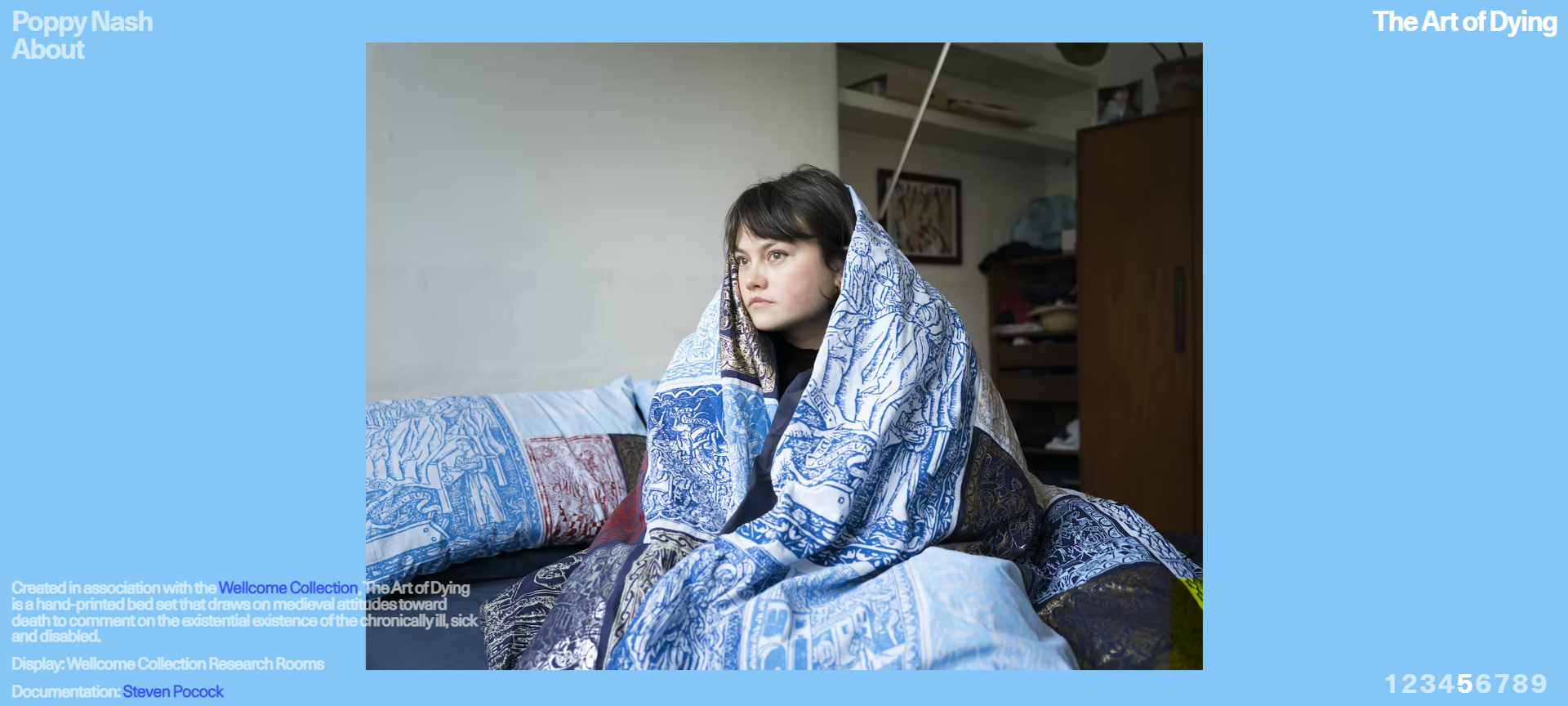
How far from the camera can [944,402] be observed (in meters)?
1.41

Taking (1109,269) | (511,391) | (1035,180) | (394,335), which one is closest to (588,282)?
(511,391)

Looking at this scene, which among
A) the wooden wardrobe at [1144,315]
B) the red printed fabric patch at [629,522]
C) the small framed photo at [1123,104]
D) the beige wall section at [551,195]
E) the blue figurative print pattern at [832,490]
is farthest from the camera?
the small framed photo at [1123,104]

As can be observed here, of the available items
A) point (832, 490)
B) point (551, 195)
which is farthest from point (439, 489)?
point (551, 195)

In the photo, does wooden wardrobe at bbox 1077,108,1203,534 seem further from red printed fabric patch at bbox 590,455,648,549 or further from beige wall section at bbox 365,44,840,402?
red printed fabric patch at bbox 590,455,648,549

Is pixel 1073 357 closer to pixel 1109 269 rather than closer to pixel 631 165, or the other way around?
pixel 1109 269

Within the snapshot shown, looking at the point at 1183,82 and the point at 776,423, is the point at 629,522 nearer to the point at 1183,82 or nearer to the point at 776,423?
the point at 776,423

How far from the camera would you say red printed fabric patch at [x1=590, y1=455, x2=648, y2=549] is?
4.66 feet

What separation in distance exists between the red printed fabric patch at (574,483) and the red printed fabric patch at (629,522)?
1.06 feet

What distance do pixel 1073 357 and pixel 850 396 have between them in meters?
2.77

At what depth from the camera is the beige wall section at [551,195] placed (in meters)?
2.22

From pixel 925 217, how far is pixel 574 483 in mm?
2658

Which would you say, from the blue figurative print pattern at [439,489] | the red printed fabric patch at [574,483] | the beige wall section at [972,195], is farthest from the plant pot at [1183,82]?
the blue figurative print pattern at [439,489]

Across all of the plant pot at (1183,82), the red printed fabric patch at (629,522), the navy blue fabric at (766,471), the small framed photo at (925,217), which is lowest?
the red printed fabric patch at (629,522)

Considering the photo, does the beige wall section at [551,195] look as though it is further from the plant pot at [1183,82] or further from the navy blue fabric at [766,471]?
the plant pot at [1183,82]
